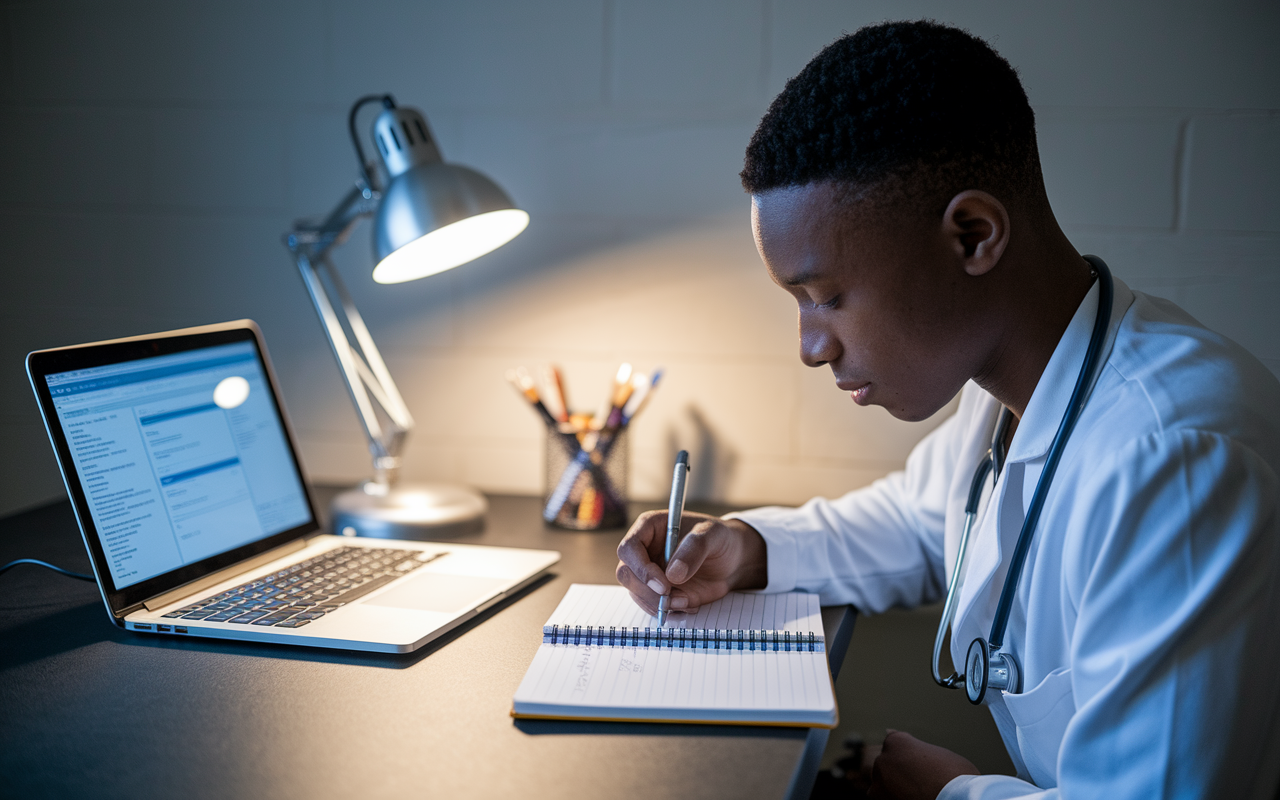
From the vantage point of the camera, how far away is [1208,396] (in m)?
0.71

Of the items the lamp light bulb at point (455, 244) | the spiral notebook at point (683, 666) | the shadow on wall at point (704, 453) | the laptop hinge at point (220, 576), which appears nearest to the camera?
the spiral notebook at point (683, 666)

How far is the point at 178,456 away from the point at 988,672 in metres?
0.83

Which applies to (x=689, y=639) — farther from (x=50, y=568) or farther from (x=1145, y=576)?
(x=50, y=568)

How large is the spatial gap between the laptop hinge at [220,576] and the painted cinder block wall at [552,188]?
458mm

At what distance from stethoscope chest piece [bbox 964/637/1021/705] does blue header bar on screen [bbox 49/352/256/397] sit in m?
0.86

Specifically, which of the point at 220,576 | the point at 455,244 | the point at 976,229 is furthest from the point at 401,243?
the point at 976,229

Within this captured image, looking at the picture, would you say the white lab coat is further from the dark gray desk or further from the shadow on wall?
the shadow on wall

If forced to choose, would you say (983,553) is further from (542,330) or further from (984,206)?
(542,330)

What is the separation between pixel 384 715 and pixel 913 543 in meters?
0.68

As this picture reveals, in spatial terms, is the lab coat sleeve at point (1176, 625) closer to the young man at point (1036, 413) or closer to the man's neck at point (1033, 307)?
the young man at point (1036, 413)

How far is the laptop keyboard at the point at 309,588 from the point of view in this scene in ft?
2.97

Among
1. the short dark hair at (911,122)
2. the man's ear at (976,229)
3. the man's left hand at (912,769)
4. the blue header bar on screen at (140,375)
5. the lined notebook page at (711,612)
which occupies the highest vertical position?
the short dark hair at (911,122)

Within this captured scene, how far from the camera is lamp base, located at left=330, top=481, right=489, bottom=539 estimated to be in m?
1.26

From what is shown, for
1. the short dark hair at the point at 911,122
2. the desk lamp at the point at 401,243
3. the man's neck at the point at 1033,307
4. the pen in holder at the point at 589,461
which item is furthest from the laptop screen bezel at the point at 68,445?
the man's neck at the point at 1033,307
